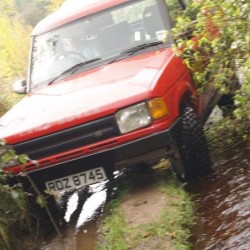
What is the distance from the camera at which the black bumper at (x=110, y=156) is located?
11.9 feet

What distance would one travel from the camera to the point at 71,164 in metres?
3.75

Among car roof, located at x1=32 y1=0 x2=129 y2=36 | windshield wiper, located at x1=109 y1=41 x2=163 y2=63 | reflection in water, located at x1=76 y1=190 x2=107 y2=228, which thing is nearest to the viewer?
reflection in water, located at x1=76 y1=190 x2=107 y2=228

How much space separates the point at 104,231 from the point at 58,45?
2.21 meters

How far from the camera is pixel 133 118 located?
3623mm

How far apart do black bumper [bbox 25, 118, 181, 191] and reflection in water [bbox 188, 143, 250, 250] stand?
637 mm

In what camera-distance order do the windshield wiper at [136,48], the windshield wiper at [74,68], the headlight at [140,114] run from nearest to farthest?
the headlight at [140,114], the windshield wiper at [136,48], the windshield wiper at [74,68]

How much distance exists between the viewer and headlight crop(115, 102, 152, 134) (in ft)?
11.8

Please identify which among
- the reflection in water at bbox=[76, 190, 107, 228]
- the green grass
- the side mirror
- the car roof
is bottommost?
the reflection in water at bbox=[76, 190, 107, 228]

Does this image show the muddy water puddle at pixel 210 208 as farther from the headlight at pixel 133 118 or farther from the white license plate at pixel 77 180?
the headlight at pixel 133 118

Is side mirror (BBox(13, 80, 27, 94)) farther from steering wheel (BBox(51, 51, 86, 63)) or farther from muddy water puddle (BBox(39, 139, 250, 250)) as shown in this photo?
muddy water puddle (BBox(39, 139, 250, 250))

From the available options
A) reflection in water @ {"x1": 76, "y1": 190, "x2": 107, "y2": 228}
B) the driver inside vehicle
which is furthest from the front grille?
the driver inside vehicle

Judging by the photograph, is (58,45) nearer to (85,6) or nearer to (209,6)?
(85,6)

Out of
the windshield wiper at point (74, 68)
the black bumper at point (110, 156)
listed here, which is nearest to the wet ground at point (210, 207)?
the black bumper at point (110, 156)

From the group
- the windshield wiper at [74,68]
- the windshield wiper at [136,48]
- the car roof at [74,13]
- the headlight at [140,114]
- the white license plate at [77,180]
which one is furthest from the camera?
the car roof at [74,13]
